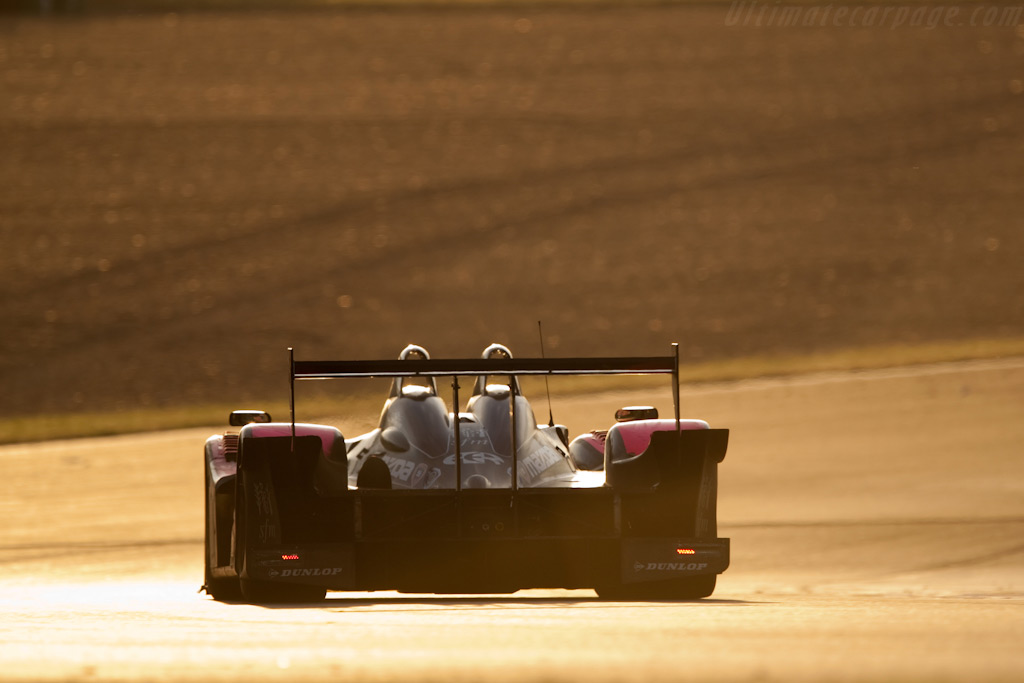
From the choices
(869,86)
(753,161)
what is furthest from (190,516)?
(869,86)

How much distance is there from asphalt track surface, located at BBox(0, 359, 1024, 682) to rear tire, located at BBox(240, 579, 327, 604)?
0.19 m

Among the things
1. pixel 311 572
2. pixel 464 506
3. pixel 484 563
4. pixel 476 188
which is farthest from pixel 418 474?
pixel 476 188

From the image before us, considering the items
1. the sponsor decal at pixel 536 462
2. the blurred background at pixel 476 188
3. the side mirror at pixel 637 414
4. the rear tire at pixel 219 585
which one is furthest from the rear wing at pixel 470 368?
the blurred background at pixel 476 188

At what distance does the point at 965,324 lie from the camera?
1184 inches

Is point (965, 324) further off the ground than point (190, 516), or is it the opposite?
point (965, 324)

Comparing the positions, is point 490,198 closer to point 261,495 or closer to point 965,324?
point 965,324

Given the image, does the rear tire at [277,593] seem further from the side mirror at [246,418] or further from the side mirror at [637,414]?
the side mirror at [637,414]

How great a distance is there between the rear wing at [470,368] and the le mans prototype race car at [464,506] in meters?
0.01

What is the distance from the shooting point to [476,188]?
128 feet

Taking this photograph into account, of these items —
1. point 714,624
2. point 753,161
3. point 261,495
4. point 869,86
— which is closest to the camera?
point 714,624

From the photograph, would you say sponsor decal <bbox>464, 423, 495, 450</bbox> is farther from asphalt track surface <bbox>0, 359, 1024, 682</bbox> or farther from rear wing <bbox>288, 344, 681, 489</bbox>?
asphalt track surface <bbox>0, 359, 1024, 682</bbox>

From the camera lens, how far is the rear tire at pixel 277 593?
383 inches

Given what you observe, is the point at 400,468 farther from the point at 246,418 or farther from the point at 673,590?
the point at 673,590

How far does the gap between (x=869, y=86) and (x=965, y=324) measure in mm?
14862
